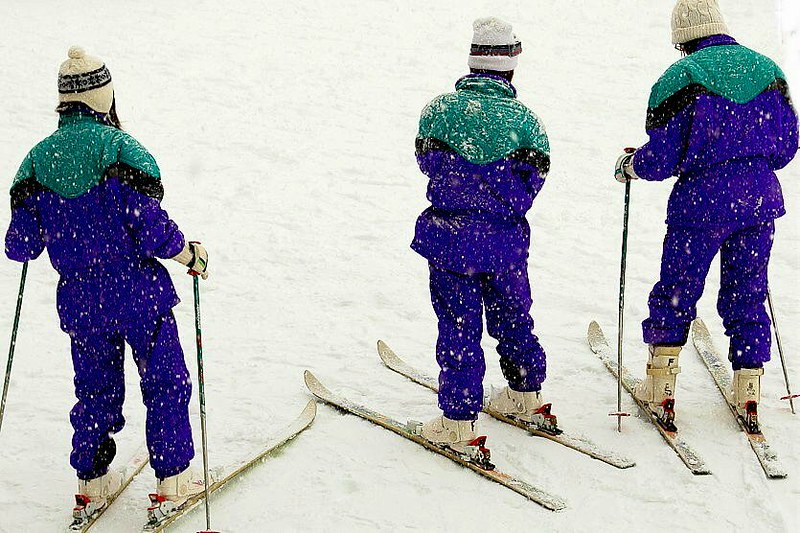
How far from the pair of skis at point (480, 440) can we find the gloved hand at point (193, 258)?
1490 mm

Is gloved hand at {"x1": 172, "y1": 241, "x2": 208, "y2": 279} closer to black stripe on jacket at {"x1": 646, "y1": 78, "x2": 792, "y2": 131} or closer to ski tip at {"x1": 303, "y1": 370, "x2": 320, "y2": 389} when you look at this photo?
ski tip at {"x1": 303, "y1": 370, "x2": 320, "y2": 389}

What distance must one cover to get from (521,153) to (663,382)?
154 centimetres

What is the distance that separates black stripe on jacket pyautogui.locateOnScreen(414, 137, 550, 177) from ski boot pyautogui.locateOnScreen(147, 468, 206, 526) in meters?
1.79

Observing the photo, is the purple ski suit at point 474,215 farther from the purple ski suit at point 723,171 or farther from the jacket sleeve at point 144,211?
the jacket sleeve at point 144,211

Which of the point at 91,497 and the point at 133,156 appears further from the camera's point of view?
the point at 91,497

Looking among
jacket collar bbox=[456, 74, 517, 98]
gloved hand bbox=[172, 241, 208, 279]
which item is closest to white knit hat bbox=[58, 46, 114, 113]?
gloved hand bbox=[172, 241, 208, 279]

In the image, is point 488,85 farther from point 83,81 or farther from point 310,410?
point 310,410

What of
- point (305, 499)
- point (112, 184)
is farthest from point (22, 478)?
point (112, 184)

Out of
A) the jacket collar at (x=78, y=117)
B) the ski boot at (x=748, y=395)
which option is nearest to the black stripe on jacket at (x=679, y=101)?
the ski boot at (x=748, y=395)

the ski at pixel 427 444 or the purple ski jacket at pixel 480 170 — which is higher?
the purple ski jacket at pixel 480 170

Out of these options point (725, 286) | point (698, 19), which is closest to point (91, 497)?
point (725, 286)

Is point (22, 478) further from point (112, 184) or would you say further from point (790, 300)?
point (790, 300)

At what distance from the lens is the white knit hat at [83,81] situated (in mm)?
3693

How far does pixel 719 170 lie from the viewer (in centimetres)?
450
